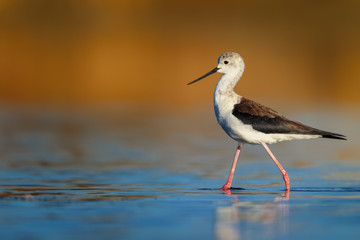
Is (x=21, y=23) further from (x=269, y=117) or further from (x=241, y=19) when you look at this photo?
(x=269, y=117)

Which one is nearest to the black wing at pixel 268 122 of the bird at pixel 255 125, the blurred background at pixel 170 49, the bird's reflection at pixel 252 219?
the bird at pixel 255 125

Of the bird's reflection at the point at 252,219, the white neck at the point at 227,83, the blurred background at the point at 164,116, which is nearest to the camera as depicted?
the bird's reflection at the point at 252,219

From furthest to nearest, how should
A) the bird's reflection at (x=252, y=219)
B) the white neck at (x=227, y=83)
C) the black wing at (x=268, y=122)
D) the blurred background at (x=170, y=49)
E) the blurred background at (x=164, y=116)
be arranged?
1. the blurred background at (x=170, y=49)
2. the white neck at (x=227, y=83)
3. the black wing at (x=268, y=122)
4. the blurred background at (x=164, y=116)
5. the bird's reflection at (x=252, y=219)

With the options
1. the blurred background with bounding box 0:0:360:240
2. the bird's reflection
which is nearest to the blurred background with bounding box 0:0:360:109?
the blurred background with bounding box 0:0:360:240

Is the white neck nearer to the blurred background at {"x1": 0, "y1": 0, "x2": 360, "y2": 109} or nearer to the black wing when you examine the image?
the black wing

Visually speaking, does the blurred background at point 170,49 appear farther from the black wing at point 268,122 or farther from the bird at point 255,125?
the black wing at point 268,122

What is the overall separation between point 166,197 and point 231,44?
3118cm

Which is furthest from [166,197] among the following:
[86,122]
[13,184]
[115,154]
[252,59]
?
[252,59]

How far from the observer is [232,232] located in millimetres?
6488

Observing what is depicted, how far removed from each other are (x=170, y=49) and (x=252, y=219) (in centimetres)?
3132

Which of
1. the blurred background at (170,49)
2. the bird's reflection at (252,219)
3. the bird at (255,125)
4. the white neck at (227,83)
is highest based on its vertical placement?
the blurred background at (170,49)

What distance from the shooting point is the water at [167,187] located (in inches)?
262

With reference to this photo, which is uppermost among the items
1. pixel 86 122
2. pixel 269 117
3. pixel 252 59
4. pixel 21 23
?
pixel 21 23

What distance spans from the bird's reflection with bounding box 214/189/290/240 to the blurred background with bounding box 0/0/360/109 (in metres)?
24.1
